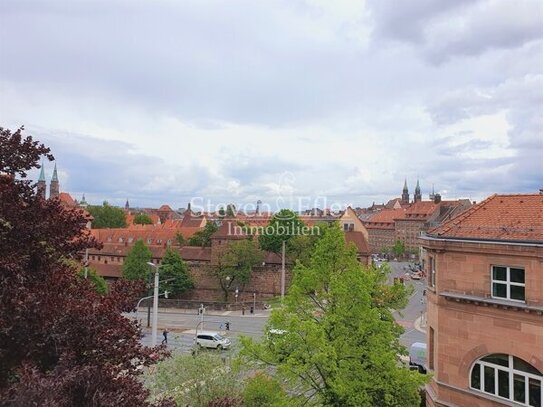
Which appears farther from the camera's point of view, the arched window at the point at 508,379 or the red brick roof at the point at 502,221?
the red brick roof at the point at 502,221

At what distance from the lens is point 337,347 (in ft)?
47.9

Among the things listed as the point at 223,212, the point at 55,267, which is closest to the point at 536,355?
the point at 55,267

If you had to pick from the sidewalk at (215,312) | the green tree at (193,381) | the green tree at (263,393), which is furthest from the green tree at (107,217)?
the green tree at (263,393)

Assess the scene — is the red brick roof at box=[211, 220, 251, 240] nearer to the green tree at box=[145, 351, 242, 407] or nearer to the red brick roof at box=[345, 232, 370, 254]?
the red brick roof at box=[345, 232, 370, 254]

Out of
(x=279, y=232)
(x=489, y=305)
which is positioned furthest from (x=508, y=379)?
(x=279, y=232)

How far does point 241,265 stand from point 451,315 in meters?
48.6

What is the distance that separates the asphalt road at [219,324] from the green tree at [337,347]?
72.2ft

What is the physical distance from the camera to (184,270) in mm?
65375

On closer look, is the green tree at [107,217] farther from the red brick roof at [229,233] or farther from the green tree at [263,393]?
the green tree at [263,393]

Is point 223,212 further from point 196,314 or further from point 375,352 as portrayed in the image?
point 375,352

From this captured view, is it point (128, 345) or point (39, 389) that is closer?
point (39, 389)

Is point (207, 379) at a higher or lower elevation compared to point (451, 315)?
lower

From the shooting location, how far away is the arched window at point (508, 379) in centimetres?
1455

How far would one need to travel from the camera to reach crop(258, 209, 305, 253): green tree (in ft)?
217
